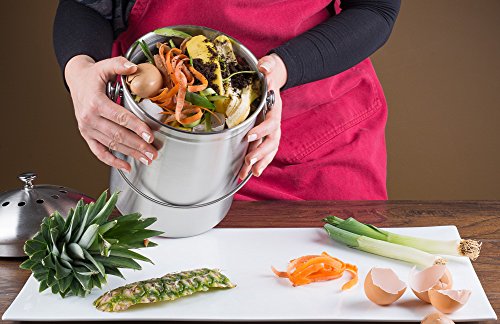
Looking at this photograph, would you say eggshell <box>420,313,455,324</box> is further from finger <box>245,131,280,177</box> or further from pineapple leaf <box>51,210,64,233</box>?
pineapple leaf <box>51,210,64,233</box>

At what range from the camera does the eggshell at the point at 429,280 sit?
4.02 feet

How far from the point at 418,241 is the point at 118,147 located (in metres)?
0.54

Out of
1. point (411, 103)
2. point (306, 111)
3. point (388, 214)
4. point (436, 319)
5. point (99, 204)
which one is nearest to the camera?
point (436, 319)

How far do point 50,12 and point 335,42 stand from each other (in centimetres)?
135

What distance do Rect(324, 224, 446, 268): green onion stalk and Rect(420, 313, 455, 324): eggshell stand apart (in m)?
0.18

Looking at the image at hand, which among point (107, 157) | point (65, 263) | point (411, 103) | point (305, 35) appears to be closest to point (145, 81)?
point (107, 157)

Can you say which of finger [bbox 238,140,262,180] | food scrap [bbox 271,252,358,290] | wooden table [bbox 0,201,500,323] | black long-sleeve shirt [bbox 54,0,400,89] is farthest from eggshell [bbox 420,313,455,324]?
black long-sleeve shirt [bbox 54,0,400,89]

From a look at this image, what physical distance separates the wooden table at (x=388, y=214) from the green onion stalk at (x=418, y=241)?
6 cm

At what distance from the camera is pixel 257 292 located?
1.28m

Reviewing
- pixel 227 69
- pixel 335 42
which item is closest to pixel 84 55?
pixel 227 69

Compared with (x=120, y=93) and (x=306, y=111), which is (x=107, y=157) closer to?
(x=120, y=93)

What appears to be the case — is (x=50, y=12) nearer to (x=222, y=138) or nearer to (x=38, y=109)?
(x=38, y=109)

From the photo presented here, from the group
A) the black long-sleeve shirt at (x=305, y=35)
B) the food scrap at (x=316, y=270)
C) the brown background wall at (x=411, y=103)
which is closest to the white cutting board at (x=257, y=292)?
the food scrap at (x=316, y=270)

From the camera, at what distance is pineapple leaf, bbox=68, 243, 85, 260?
1217mm
